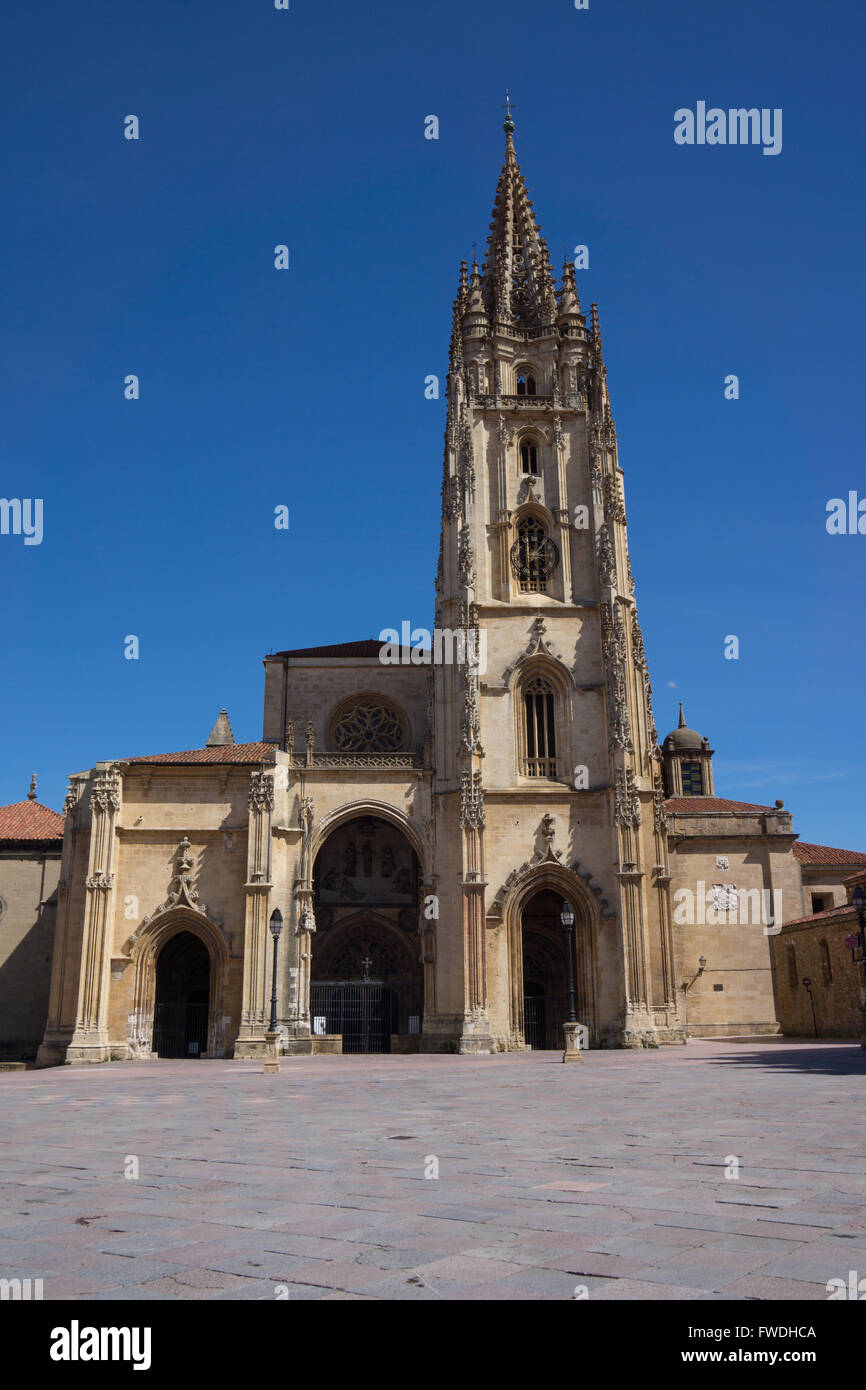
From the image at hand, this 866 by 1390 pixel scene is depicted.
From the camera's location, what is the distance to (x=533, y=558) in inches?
1587

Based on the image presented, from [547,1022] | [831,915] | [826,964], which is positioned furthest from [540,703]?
[826,964]

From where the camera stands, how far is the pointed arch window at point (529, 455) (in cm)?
4150

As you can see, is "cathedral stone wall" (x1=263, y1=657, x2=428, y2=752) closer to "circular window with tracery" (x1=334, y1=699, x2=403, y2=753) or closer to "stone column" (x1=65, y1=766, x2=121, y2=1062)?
"circular window with tracery" (x1=334, y1=699, x2=403, y2=753)

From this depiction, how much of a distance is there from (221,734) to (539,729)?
18866mm

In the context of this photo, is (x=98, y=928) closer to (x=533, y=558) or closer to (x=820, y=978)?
(x=533, y=558)

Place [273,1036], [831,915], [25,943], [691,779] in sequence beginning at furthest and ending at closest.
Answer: [691,779] → [25,943] → [831,915] → [273,1036]

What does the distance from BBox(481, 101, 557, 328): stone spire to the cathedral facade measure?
20 cm

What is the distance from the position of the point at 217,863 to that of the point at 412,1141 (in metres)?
25.3

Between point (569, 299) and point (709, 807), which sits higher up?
point (569, 299)

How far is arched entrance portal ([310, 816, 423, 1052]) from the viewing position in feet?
127

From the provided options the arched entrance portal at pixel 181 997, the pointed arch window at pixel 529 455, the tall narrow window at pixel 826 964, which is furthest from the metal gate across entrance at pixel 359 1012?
the pointed arch window at pixel 529 455

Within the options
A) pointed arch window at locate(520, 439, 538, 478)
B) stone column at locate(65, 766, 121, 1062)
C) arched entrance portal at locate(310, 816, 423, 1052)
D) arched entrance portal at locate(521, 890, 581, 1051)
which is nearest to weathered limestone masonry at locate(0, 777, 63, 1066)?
stone column at locate(65, 766, 121, 1062)

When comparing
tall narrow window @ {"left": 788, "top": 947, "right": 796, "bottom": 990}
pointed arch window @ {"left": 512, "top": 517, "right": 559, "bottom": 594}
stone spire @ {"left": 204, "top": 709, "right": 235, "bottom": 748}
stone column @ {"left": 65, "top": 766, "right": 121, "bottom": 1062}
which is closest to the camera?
stone column @ {"left": 65, "top": 766, "right": 121, "bottom": 1062}
